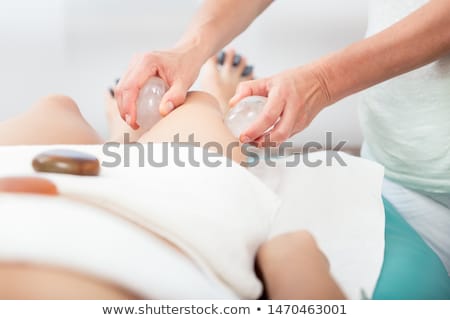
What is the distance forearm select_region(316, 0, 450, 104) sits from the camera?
2.37 ft

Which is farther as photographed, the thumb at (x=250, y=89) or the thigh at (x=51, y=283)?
the thumb at (x=250, y=89)

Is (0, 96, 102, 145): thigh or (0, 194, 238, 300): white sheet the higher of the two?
(0, 96, 102, 145): thigh

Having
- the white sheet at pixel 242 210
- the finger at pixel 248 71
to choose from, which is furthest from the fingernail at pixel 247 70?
the white sheet at pixel 242 210

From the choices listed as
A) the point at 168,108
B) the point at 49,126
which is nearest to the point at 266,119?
the point at 168,108

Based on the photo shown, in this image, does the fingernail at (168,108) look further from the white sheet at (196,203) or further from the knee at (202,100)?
the white sheet at (196,203)

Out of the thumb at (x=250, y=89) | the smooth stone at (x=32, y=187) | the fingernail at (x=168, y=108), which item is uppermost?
the thumb at (x=250, y=89)

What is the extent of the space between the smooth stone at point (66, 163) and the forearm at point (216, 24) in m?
0.35

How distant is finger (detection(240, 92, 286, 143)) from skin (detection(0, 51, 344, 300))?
2 cm

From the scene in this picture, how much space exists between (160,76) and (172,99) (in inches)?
2.5

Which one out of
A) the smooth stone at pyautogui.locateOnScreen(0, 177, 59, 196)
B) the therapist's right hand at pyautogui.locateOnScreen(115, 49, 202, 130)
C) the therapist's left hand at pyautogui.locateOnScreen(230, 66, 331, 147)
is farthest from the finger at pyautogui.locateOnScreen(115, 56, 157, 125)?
the smooth stone at pyautogui.locateOnScreen(0, 177, 59, 196)

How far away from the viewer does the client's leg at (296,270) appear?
1.70 feet

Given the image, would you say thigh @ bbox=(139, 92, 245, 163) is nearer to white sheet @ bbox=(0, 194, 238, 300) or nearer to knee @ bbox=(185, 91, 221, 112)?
knee @ bbox=(185, 91, 221, 112)

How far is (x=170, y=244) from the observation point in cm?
50
